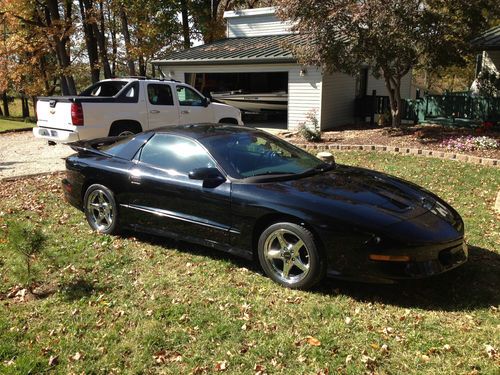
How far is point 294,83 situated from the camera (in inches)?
649

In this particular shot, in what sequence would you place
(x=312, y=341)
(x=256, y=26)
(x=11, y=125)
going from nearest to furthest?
(x=312, y=341) → (x=256, y=26) → (x=11, y=125)

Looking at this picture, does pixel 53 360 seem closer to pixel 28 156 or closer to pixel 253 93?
pixel 28 156

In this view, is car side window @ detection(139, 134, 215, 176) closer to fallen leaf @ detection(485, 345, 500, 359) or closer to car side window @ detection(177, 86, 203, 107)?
fallen leaf @ detection(485, 345, 500, 359)

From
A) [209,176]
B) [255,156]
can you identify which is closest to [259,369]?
[209,176]

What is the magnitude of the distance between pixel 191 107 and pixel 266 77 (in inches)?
369

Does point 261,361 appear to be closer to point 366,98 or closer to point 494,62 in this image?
point 366,98

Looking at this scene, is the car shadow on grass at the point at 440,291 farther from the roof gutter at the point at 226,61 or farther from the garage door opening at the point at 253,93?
the garage door opening at the point at 253,93

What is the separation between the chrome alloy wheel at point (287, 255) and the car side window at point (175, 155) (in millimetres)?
1095

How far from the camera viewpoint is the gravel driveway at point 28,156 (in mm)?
10275

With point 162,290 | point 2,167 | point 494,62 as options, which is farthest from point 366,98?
point 162,290

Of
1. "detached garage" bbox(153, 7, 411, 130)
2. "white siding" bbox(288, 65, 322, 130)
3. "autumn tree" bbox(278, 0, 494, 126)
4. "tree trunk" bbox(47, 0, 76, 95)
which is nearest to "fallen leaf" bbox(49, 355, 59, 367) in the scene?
"autumn tree" bbox(278, 0, 494, 126)

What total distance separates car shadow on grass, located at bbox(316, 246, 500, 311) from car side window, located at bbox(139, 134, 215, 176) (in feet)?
6.00

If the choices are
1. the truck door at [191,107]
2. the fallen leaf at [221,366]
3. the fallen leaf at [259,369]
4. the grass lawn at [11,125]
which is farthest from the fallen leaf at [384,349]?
the grass lawn at [11,125]

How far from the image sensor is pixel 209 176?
4652mm
